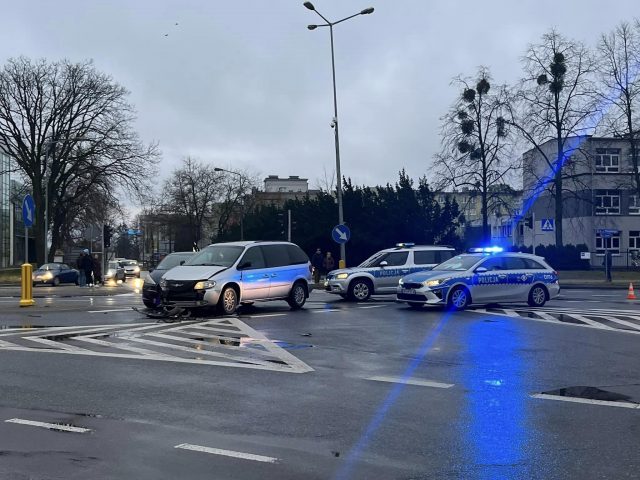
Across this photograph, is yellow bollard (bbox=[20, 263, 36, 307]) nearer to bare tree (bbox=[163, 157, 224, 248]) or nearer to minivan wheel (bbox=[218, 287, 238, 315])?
minivan wheel (bbox=[218, 287, 238, 315])

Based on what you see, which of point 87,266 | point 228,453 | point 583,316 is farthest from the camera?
point 87,266

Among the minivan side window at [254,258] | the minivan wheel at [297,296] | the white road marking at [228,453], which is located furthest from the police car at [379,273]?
the white road marking at [228,453]

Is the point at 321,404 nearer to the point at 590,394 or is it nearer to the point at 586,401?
the point at 586,401

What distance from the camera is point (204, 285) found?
1558 cm

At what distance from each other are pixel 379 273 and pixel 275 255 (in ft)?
15.5

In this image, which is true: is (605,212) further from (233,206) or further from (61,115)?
(61,115)

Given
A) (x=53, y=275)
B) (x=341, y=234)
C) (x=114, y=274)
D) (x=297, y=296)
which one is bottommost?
(x=114, y=274)

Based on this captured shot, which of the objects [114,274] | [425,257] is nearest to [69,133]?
[114,274]

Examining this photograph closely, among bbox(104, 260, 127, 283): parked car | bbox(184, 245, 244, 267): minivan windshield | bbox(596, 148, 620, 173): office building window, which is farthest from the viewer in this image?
bbox(596, 148, 620, 173): office building window

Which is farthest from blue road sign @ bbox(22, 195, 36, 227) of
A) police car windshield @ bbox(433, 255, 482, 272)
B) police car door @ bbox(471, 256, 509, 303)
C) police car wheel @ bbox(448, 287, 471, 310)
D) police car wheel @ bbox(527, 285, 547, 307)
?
police car wheel @ bbox(527, 285, 547, 307)

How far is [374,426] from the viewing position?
6062mm

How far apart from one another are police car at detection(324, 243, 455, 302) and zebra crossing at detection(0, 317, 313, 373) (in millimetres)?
7218

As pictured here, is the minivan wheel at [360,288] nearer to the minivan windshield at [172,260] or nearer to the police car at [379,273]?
the police car at [379,273]

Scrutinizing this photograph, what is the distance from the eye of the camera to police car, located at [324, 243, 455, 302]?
21.2 meters
